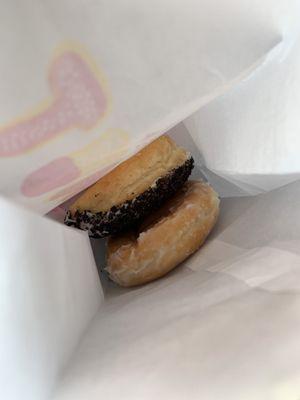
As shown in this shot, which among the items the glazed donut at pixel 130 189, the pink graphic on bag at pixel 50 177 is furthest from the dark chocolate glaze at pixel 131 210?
the pink graphic on bag at pixel 50 177

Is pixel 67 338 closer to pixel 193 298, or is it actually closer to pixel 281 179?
pixel 193 298

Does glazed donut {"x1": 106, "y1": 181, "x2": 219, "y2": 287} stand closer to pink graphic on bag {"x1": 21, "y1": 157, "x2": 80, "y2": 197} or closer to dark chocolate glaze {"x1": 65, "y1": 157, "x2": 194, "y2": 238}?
dark chocolate glaze {"x1": 65, "y1": 157, "x2": 194, "y2": 238}

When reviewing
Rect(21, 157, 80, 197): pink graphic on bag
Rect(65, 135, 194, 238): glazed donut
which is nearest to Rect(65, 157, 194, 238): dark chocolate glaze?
Rect(65, 135, 194, 238): glazed donut

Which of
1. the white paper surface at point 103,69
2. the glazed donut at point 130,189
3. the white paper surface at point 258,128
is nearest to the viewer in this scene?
the white paper surface at point 103,69

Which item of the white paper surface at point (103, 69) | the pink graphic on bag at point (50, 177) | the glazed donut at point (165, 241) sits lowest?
the glazed donut at point (165, 241)

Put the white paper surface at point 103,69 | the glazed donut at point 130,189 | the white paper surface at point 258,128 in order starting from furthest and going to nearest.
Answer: the glazed donut at point 130,189 → the white paper surface at point 258,128 → the white paper surface at point 103,69

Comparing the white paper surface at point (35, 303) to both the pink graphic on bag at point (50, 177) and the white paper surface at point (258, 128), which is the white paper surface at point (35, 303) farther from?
the white paper surface at point (258, 128)

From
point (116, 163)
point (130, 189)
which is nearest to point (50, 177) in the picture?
point (116, 163)

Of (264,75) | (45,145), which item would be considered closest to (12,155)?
(45,145)
